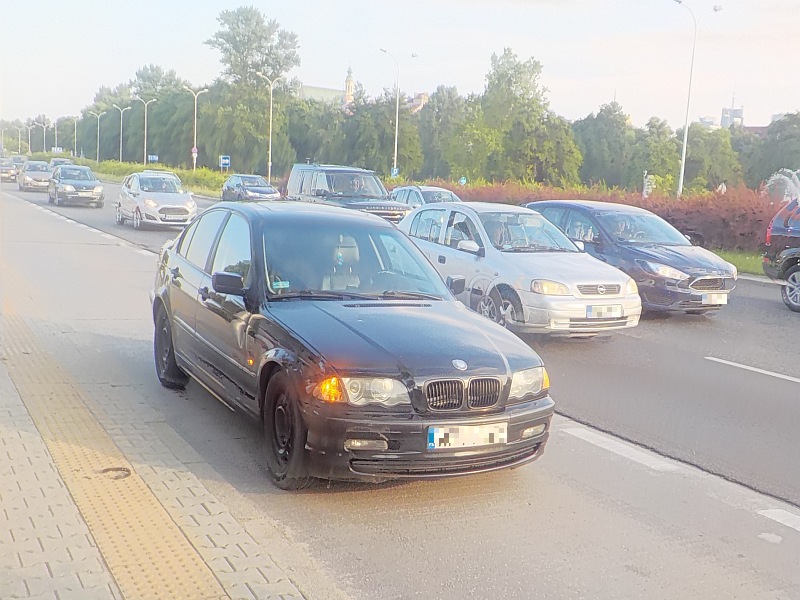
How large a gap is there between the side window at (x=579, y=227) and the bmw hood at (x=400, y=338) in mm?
7975

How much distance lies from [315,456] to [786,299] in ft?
38.9

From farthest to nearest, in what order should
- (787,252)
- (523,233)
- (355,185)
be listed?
(355,185) → (787,252) → (523,233)

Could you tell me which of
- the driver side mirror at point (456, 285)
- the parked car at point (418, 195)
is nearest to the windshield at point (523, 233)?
the driver side mirror at point (456, 285)

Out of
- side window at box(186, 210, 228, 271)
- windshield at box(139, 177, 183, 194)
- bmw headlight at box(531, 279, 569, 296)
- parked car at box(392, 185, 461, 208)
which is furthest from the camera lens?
parked car at box(392, 185, 461, 208)

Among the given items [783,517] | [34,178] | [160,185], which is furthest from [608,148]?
[783,517]

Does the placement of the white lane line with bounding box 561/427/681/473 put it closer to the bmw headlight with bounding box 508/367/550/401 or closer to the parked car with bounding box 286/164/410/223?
the bmw headlight with bounding box 508/367/550/401

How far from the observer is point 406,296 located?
6000 millimetres

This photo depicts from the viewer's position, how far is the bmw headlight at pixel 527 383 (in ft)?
16.6

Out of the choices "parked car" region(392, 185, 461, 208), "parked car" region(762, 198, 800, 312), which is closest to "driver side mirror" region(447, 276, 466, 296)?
"parked car" region(762, 198, 800, 312)

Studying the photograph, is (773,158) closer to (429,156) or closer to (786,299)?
(429,156)

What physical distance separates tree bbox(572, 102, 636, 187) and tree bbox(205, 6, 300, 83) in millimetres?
35343

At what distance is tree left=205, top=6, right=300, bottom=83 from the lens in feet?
321

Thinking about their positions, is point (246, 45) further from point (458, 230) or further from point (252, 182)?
point (458, 230)

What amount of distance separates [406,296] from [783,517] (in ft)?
8.71
